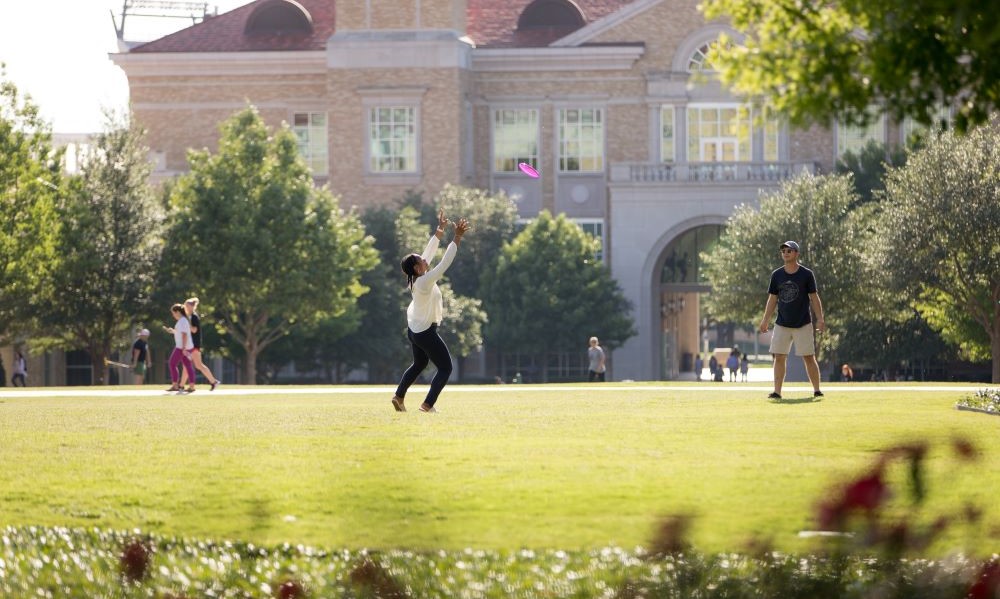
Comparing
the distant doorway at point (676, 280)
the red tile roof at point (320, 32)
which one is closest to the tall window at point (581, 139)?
the red tile roof at point (320, 32)

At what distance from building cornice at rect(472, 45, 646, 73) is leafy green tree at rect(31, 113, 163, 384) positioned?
879 inches

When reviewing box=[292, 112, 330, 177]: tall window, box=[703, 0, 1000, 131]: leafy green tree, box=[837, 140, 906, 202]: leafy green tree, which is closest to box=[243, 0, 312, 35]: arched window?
box=[292, 112, 330, 177]: tall window

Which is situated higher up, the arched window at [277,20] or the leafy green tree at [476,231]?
the arched window at [277,20]

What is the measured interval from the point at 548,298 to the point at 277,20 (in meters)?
21.7

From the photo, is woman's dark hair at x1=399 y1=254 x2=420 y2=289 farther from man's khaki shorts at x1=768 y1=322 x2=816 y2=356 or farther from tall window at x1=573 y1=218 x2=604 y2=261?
tall window at x1=573 y1=218 x2=604 y2=261

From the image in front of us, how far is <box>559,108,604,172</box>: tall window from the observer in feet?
238

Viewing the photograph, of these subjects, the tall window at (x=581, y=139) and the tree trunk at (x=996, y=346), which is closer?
the tree trunk at (x=996, y=346)

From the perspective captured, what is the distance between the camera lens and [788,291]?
68.0ft

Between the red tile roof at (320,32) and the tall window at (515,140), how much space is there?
2.96 meters

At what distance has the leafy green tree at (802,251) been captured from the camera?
53.8 m

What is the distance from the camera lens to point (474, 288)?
6550 cm

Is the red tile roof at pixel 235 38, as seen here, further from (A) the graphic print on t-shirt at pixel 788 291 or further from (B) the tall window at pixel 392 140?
(A) the graphic print on t-shirt at pixel 788 291

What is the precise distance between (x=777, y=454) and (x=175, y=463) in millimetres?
4554

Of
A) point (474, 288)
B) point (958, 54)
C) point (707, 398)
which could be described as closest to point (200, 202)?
point (474, 288)
